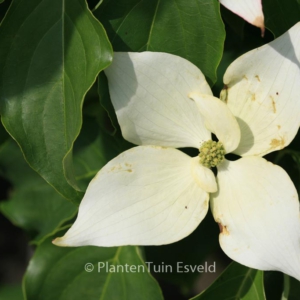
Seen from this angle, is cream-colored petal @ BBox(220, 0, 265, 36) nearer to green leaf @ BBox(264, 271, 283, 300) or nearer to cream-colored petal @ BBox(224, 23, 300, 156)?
cream-colored petal @ BBox(224, 23, 300, 156)

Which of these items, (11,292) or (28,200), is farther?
(11,292)

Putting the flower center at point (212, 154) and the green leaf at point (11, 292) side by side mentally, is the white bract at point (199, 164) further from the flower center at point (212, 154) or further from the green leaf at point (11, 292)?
the green leaf at point (11, 292)

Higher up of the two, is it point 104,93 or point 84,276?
point 104,93

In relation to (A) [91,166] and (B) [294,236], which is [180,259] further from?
(B) [294,236]

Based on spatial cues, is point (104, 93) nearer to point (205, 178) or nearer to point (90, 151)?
point (205, 178)

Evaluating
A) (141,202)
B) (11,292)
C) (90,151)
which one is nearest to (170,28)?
(141,202)

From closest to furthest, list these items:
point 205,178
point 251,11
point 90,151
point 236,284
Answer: point 251,11, point 205,178, point 236,284, point 90,151

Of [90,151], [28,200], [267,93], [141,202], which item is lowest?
[28,200]

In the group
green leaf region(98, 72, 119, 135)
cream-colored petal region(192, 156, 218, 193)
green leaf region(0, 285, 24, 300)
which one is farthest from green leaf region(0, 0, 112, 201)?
green leaf region(0, 285, 24, 300)
